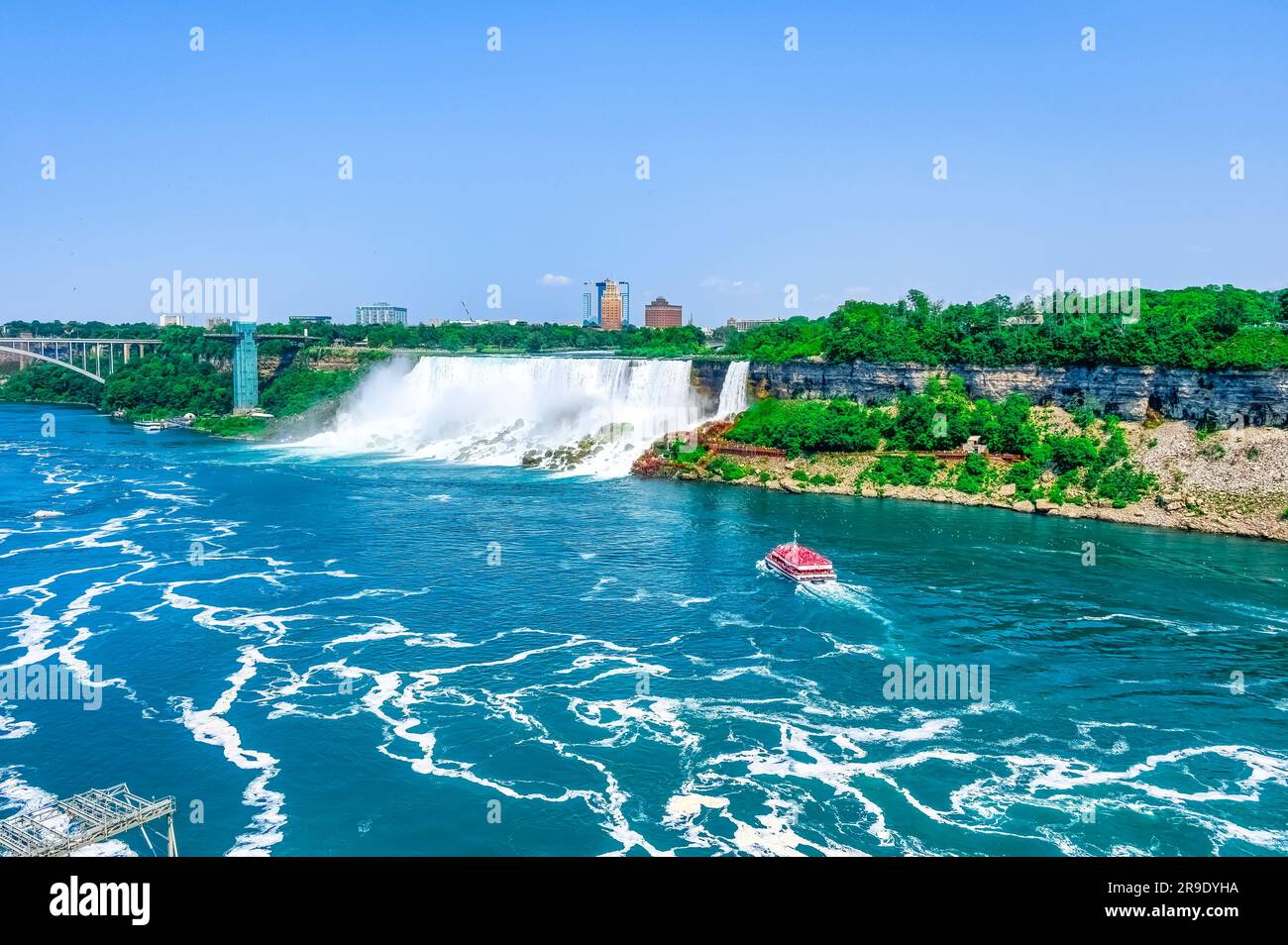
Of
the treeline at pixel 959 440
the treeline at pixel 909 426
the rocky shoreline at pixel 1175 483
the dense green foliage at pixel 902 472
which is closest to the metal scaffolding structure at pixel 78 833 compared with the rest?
the rocky shoreline at pixel 1175 483

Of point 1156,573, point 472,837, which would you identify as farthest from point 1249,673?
point 472,837

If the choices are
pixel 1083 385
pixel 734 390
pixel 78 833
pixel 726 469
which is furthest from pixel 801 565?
pixel 734 390

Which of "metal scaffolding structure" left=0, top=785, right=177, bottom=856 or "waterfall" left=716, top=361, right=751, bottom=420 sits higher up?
"waterfall" left=716, top=361, right=751, bottom=420

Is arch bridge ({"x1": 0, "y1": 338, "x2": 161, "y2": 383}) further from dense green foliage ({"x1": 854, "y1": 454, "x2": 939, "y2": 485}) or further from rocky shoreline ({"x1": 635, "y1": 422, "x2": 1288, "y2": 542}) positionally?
dense green foliage ({"x1": 854, "y1": 454, "x2": 939, "y2": 485})

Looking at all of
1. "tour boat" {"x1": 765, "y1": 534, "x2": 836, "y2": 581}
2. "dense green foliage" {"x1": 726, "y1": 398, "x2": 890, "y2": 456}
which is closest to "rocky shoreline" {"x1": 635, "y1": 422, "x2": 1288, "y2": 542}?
"dense green foliage" {"x1": 726, "y1": 398, "x2": 890, "y2": 456}

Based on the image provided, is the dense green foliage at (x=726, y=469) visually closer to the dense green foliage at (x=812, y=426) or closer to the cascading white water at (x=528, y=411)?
the dense green foliage at (x=812, y=426)

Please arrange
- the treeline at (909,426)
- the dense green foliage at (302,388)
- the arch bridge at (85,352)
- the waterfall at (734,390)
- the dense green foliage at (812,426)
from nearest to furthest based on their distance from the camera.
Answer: the treeline at (909,426) < the dense green foliage at (812,426) < the waterfall at (734,390) < the dense green foliage at (302,388) < the arch bridge at (85,352)

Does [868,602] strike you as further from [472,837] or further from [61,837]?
[61,837]
